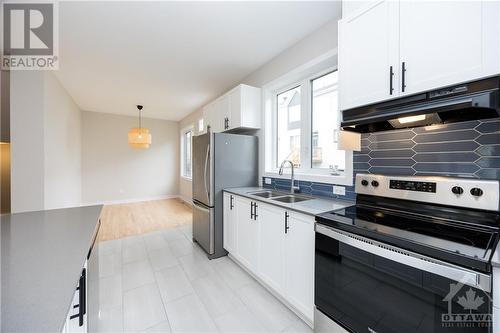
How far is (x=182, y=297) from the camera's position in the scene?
6.33 ft

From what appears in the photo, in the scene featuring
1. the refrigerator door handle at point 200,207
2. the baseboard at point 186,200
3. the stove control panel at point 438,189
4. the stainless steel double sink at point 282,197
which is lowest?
the baseboard at point 186,200

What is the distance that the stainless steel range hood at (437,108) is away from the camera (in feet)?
3.20

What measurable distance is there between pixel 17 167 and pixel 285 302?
3540 mm

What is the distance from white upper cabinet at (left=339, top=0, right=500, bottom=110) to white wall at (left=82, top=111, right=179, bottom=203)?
6.35m

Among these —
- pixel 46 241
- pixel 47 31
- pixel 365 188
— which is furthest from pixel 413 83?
pixel 47 31

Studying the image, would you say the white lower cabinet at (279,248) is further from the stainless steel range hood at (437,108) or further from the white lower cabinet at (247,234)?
the stainless steel range hood at (437,108)

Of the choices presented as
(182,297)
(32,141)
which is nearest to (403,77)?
(182,297)

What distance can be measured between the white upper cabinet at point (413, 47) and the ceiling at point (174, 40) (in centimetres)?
72

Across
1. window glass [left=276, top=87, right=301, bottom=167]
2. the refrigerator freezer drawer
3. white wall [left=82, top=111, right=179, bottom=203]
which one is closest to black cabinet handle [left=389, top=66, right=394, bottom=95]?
window glass [left=276, top=87, right=301, bottom=167]

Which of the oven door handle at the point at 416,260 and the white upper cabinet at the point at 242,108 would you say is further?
the white upper cabinet at the point at 242,108

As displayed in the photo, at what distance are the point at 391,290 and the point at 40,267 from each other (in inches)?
60.7

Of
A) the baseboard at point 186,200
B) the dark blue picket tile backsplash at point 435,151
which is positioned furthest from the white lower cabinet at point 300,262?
the baseboard at point 186,200

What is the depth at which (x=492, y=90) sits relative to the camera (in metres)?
0.96

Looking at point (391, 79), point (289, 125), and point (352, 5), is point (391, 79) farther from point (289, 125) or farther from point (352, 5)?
point (289, 125)
